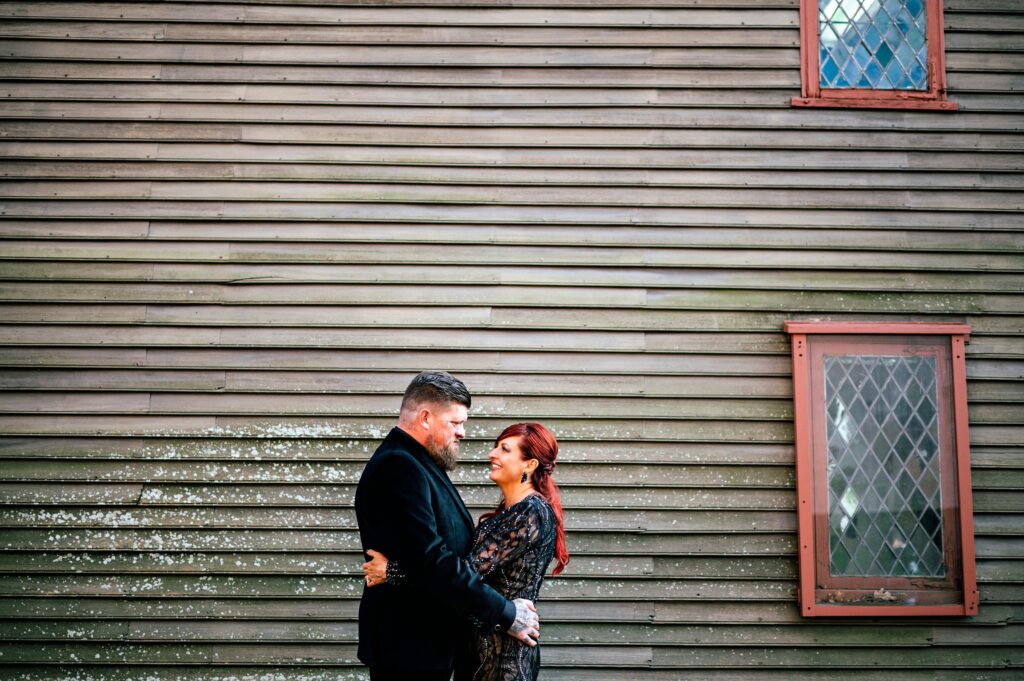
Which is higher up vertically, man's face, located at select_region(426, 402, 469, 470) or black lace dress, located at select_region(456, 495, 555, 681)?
man's face, located at select_region(426, 402, 469, 470)

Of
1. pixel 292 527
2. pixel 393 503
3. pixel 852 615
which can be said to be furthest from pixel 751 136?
pixel 292 527

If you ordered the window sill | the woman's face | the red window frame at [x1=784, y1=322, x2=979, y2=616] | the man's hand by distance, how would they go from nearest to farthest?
1. the man's hand
2. the woman's face
3. the red window frame at [x1=784, y1=322, x2=979, y2=616]
4. the window sill

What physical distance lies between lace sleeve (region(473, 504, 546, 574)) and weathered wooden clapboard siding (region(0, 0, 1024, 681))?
120cm

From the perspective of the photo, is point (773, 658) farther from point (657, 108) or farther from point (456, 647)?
point (657, 108)

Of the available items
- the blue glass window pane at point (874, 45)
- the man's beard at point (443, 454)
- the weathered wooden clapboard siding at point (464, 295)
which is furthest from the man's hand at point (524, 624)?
the blue glass window pane at point (874, 45)

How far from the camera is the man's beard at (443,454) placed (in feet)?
10.7

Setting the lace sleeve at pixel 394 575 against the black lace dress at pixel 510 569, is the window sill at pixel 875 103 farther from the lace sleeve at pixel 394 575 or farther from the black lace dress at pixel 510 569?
the lace sleeve at pixel 394 575

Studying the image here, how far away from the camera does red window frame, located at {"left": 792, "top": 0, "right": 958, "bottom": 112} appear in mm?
4688

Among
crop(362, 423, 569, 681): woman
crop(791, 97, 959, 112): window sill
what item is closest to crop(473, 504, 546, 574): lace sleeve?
crop(362, 423, 569, 681): woman

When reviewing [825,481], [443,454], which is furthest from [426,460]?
[825,481]

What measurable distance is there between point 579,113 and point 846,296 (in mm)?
1853

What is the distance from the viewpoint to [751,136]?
470 cm

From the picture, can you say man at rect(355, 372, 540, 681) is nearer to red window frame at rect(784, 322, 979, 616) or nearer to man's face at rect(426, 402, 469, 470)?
man's face at rect(426, 402, 469, 470)

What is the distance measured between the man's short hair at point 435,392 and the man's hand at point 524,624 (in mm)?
818
